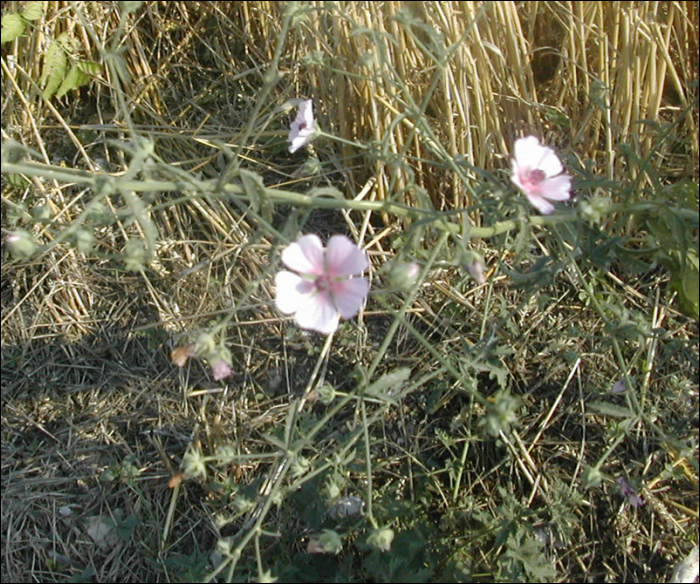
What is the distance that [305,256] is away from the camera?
1377mm

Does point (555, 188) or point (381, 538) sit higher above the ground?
point (555, 188)

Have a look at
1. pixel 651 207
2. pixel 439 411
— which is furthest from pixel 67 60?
pixel 651 207

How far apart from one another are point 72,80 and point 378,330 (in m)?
1.13

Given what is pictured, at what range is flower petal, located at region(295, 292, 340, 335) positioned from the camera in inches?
54.9

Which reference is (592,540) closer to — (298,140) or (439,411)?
(439,411)

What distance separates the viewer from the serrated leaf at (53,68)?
6.70 feet

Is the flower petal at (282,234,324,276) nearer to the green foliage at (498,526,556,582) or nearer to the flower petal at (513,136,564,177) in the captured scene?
the flower petal at (513,136,564,177)

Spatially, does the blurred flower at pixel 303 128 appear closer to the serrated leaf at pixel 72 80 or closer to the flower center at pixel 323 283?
the flower center at pixel 323 283

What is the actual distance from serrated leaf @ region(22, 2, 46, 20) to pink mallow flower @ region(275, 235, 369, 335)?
122cm

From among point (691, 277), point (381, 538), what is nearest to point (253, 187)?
point (381, 538)

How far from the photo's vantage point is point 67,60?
6.95ft

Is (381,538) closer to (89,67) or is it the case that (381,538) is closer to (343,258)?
(343,258)

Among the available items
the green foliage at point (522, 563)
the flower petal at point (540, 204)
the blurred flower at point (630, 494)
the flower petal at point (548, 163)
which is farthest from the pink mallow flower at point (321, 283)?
the blurred flower at point (630, 494)

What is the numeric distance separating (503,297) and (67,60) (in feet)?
4.66
